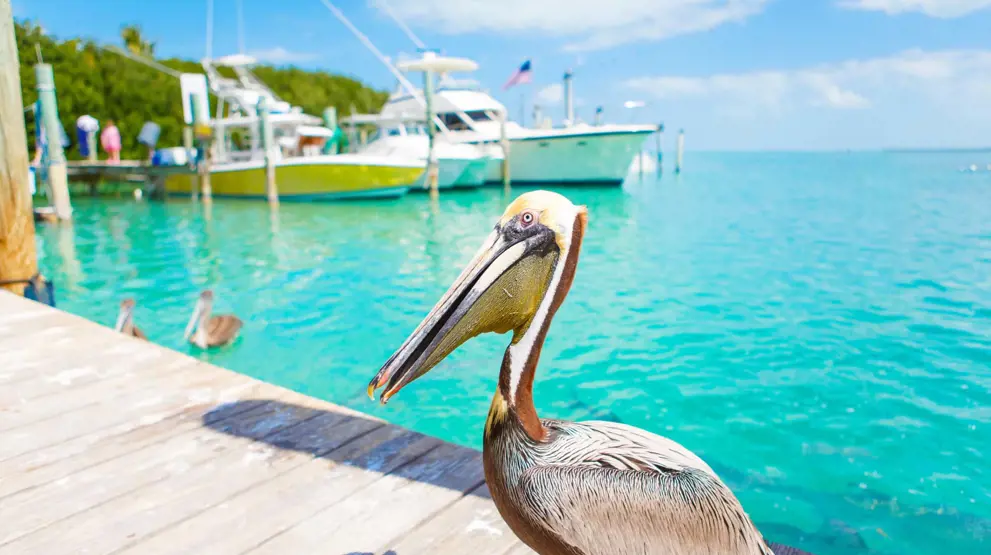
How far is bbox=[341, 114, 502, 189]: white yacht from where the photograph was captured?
2384cm

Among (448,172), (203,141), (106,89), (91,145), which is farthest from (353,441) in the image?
(106,89)

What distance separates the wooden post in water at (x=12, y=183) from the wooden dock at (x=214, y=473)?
236cm

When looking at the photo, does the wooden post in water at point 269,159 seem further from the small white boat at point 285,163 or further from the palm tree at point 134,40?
the palm tree at point 134,40

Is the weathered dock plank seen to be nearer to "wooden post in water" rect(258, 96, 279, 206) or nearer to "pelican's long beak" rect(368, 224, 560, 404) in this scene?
"pelican's long beak" rect(368, 224, 560, 404)

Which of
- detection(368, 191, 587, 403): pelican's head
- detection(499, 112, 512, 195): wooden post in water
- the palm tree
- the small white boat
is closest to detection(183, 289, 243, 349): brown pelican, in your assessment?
detection(368, 191, 587, 403): pelican's head

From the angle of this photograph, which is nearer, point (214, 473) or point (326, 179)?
point (214, 473)

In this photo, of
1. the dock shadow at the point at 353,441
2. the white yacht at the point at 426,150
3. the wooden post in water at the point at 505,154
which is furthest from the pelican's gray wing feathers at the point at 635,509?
the wooden post in water at the point at 505,154

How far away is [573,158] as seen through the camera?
26.2m

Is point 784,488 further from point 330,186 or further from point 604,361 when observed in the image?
point 330,186

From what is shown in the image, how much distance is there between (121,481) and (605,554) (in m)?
1.88

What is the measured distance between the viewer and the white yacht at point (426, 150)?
23.8 metres

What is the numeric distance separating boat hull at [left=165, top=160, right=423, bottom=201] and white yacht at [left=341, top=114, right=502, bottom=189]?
1461 millimetres

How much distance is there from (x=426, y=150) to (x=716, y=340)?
732 inches

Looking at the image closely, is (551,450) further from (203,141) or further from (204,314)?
(203,141)
